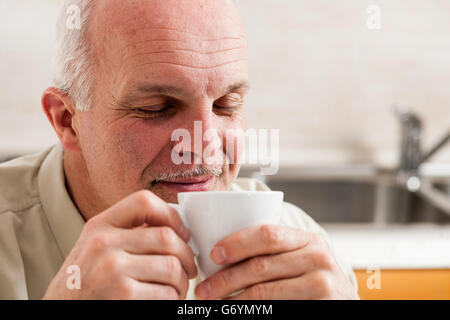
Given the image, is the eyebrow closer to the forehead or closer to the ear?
the forehead

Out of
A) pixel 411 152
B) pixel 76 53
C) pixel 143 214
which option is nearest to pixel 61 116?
pixel 76 53

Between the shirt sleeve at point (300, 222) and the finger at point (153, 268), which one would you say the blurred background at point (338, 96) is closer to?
the shirt sleeve at point (300, 222)

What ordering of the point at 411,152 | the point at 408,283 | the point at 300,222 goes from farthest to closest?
the point at 411,152 < the point at 408,283 < the point at 300,222

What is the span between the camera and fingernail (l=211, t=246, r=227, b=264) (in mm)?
604

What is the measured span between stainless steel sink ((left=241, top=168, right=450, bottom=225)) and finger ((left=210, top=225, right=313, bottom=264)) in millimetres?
1641

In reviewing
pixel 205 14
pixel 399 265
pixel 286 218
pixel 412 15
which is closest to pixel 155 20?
pixel 205 14

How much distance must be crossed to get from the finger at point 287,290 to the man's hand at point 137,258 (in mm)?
75

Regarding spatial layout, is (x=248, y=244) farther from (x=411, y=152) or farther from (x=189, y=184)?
(x=411, y=152)

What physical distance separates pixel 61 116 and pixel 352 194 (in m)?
1.60

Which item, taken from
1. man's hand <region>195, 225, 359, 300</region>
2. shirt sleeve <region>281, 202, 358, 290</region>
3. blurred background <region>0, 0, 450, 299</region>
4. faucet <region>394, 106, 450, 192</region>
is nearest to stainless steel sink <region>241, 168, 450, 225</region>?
blurred background <region>0, 0, 450, 299</region>

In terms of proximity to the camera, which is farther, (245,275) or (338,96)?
(338,96)

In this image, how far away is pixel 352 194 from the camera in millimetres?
2332
